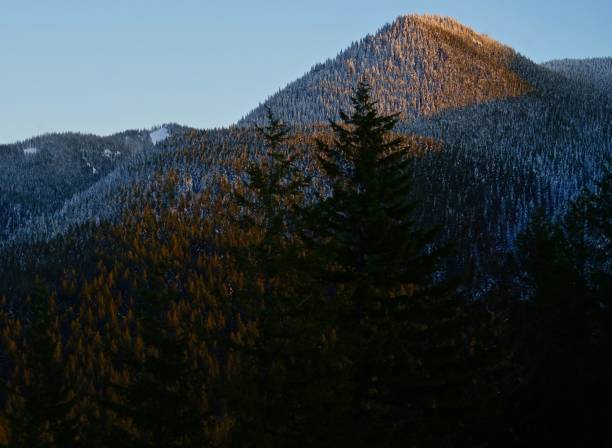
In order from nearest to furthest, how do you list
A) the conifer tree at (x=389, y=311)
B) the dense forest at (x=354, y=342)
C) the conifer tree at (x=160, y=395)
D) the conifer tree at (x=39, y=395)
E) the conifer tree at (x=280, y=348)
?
the conifer tree at (x=280, y=348) < the dense forest at (x=354, y=342) < the conifer tree at (x=389, y=311) < the conifer tree at (x=160, y=395) < the conifer tree at (x=39, y=395)

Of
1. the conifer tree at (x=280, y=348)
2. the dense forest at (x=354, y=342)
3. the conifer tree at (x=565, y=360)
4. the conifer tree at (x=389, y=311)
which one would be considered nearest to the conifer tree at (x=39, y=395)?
the dense forest at (x=354, y=342)

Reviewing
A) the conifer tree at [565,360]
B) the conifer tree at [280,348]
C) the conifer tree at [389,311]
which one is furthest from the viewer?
the conifer tree at [565,360]

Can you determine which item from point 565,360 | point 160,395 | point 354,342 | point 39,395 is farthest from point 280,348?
point 565,360

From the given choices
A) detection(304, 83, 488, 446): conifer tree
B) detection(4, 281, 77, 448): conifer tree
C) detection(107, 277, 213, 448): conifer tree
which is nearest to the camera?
detection(304, 83, 488, 446): conifer tree

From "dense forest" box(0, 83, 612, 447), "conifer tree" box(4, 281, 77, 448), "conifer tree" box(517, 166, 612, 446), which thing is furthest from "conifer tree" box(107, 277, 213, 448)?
"conifer tree" box(517, 166, 612, 446)

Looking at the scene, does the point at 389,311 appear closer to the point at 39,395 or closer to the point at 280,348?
the point at 280,348

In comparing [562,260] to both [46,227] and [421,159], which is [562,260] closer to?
[421,159]

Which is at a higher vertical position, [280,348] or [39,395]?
[280,348]

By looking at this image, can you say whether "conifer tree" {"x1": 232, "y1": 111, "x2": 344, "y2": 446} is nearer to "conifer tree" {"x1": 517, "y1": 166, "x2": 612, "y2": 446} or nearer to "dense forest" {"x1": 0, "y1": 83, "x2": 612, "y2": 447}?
"dense forest" {"x1": 0, "y1": 83, "x2": 612, "y2": 447}

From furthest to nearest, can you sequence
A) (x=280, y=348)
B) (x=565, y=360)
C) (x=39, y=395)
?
1. (x=565, y=360)
2. (x=39, y=395)
3. (x=280, y=348)

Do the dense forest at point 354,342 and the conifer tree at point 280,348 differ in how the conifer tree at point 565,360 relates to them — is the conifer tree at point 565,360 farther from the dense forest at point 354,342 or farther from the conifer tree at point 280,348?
the conifer tree at point 280,348

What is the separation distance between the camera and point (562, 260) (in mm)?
26422

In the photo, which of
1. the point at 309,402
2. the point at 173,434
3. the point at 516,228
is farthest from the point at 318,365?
the point at 516,228

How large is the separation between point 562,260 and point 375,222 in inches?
600
